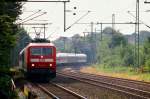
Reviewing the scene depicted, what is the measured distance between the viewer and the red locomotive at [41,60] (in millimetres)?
39906

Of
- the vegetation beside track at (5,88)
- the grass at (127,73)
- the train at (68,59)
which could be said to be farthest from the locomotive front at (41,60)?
the train at (68,59)

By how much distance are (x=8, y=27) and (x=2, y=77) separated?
2.42 m

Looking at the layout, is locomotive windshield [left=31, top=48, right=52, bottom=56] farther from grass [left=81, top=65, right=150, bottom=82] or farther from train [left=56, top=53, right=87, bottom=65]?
train [left=56, top=53, right=87, bottom=65]

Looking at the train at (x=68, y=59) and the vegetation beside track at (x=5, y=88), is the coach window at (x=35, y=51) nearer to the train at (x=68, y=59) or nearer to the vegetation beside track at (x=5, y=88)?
the vegetation beside track at (x=5, y=88)

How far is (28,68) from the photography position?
40.1m

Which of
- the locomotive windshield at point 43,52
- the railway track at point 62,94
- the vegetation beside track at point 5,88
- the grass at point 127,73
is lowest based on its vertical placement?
the grass at point 127,73

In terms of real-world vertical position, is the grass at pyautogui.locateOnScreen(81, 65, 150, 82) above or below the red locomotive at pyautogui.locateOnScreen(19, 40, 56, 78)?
below

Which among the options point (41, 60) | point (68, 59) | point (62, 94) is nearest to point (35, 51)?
point (41, 60)

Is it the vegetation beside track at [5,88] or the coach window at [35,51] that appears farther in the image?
the coach window at [35,51]

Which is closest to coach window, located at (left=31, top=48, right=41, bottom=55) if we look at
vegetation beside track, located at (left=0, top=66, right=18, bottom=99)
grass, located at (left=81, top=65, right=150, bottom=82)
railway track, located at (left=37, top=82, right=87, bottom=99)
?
railway track, located at (left=37, top=82, right=87, bottom=99)

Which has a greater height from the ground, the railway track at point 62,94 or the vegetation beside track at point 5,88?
the vegetation beside track at point 5,88

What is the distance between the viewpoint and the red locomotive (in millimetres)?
39906

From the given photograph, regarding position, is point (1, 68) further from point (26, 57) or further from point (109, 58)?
point (109, 58)

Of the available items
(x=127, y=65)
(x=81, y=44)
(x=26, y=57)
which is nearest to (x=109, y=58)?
(x=127, y=65)
